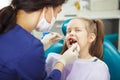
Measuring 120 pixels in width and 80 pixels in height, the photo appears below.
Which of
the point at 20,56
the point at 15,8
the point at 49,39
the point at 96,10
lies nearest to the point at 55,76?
the point at 20,56

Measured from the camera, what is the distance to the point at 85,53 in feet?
5.70

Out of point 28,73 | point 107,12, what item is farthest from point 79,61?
point 107,12

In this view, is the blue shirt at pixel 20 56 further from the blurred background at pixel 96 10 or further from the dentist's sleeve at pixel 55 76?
the blurred background at pixel 96 10

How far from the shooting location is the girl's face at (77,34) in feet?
5.41

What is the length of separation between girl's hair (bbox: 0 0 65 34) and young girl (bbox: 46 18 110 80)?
43 centimetres

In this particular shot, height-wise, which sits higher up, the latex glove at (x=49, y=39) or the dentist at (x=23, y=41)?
the dentist at (x=23, y=41)

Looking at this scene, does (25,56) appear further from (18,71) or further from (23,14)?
(23,14)

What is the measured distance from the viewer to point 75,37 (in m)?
1.65

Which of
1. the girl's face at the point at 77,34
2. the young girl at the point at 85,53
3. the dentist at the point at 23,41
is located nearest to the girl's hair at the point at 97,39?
the young girl at the point at 85,53

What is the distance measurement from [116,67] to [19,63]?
2.96 feet

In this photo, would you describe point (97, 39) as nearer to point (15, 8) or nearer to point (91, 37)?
point (91, 37)

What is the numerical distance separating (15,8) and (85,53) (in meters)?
0.68

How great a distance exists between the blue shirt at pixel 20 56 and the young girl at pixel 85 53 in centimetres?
41

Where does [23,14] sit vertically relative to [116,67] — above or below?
above
